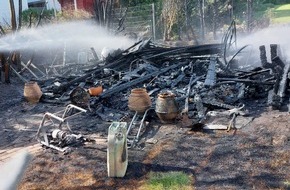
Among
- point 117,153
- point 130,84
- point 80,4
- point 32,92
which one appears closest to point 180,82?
point 130,84

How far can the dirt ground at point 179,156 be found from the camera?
193 inches

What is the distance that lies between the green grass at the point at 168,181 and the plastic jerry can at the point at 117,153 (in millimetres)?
451

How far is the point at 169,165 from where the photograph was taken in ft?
17.6

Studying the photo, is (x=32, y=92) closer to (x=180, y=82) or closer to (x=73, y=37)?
(x=180, y=82)

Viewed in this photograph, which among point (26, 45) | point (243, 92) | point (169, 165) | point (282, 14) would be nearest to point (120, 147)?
A: point (169, 165)

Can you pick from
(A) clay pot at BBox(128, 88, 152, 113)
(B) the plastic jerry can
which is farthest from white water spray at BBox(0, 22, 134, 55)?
(B) the plastic jerry can

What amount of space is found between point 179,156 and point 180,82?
4.32m

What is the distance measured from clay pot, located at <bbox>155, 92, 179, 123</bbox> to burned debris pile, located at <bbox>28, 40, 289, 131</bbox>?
0.56 feet

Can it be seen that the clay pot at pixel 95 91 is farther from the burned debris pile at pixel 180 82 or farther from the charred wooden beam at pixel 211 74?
the charred wooden beam at pixel 211 74

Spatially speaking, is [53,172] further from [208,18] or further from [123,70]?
[208,18]

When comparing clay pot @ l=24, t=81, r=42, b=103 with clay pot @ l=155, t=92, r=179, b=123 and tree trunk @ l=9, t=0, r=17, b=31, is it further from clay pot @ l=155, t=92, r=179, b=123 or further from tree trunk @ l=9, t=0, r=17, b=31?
clay pot @ l=155, t=92, r=179, b=123

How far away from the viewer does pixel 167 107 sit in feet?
23.0

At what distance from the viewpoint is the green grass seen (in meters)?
4.74

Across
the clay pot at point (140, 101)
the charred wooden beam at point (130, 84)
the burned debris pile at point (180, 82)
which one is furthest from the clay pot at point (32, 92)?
the clay pot at point (140, 101)
